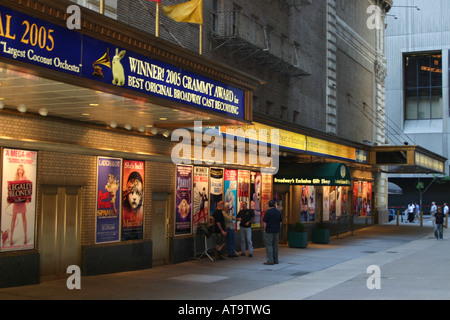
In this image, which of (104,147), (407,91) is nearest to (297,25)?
(104,147)

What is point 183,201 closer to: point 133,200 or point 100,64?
point 133,200

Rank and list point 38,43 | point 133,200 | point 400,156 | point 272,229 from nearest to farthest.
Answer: point 38,43
point 133,200
point 272,229
point 400,156

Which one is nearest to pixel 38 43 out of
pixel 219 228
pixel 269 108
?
pixel 219 228

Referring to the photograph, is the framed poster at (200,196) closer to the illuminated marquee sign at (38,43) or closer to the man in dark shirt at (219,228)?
the man in dark shirt at (219,228)

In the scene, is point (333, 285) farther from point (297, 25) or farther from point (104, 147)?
point (297, 25)

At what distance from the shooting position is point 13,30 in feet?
28.0

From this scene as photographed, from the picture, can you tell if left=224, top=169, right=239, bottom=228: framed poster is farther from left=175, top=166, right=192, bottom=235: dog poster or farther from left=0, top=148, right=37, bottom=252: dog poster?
left=0, top=148, right=37, bottom=252: dog poster

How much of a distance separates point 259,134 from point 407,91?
55.8 m

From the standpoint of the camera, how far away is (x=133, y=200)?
1602cm

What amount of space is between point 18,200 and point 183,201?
6336 millimetres

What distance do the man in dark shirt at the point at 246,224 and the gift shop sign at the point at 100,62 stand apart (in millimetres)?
5818

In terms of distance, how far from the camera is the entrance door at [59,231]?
44.0ft

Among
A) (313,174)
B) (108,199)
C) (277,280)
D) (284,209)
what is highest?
(313,174)

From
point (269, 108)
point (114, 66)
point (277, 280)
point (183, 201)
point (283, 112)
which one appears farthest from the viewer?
point (283, 112)
